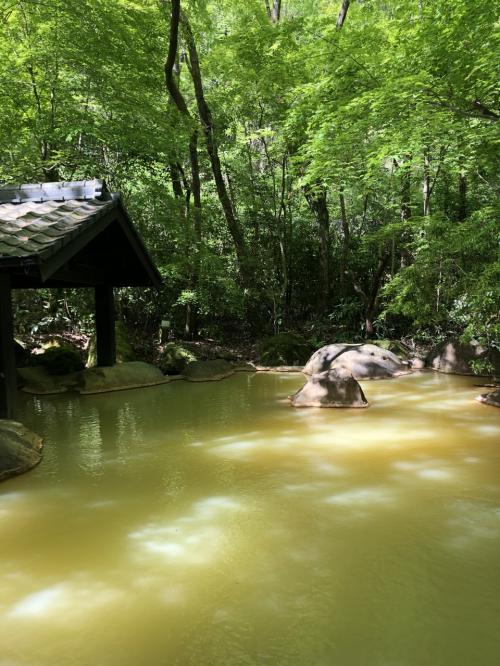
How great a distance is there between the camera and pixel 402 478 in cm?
392

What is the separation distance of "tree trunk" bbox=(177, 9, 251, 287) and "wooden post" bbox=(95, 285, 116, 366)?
4247 mm

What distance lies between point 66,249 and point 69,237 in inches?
6.0

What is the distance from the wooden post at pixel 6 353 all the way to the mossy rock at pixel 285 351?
6329 mm

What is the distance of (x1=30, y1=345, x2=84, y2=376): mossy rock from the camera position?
9.18 meters

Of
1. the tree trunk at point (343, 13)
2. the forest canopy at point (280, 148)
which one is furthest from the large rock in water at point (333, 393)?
the tree trunk at point (343, 13)

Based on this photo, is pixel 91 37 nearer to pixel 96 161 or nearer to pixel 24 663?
pixel 96 161

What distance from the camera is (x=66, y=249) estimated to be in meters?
5.14

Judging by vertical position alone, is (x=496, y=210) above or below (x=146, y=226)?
below

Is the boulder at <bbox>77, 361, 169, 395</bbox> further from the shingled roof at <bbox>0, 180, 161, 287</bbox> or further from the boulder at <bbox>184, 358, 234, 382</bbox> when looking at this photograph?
the shingled roof at <bbox>0, 180, 161, 287</bbox>

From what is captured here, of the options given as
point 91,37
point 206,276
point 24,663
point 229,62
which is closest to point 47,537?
point 24,663

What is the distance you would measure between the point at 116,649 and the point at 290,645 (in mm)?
716

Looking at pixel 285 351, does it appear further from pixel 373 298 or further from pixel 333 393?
pixel 333 393

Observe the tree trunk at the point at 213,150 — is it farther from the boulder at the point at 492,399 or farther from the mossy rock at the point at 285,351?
the boulder at the point at 492,399

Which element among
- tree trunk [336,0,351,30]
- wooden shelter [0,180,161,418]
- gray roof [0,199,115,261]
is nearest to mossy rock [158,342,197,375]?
wooden shelter [0,180,161,418]
